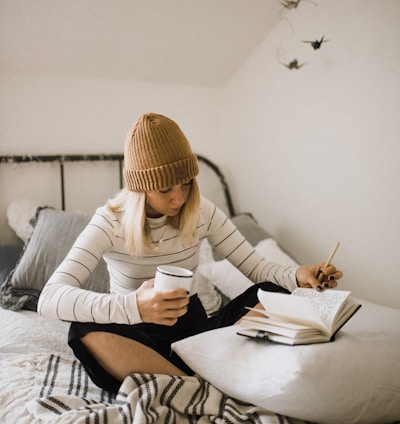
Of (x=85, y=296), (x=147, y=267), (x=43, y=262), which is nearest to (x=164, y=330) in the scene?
(x=147, y=267)

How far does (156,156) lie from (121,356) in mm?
523

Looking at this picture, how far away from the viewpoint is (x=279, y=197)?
212 cm

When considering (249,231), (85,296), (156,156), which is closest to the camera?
(85,296)

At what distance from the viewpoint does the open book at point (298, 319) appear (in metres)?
0.89

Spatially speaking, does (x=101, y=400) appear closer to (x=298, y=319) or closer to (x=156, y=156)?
(x=298, y=319)

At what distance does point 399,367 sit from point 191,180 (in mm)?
731

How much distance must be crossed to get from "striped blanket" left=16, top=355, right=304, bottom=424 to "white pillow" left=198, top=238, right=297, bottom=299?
703 mm

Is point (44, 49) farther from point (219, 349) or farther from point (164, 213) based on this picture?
point (219, 349)

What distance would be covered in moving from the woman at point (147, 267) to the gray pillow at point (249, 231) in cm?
62

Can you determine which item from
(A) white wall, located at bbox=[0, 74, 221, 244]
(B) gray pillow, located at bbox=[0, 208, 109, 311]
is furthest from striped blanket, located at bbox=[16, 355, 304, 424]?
(A) white wall, located at bbox=[0, 74, 221, 244]

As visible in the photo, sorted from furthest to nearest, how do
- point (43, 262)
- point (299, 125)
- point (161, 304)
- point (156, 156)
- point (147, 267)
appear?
1. point (299, 125)
2. point (43, 262)
3. point (147, 267)
4. point (156, 156)
5. point (161, 304)

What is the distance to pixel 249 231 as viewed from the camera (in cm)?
A: 204

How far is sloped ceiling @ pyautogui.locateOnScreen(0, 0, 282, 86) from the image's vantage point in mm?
1740

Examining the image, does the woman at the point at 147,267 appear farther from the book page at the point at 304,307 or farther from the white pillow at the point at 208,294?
the white pillow at the point at 208,294
